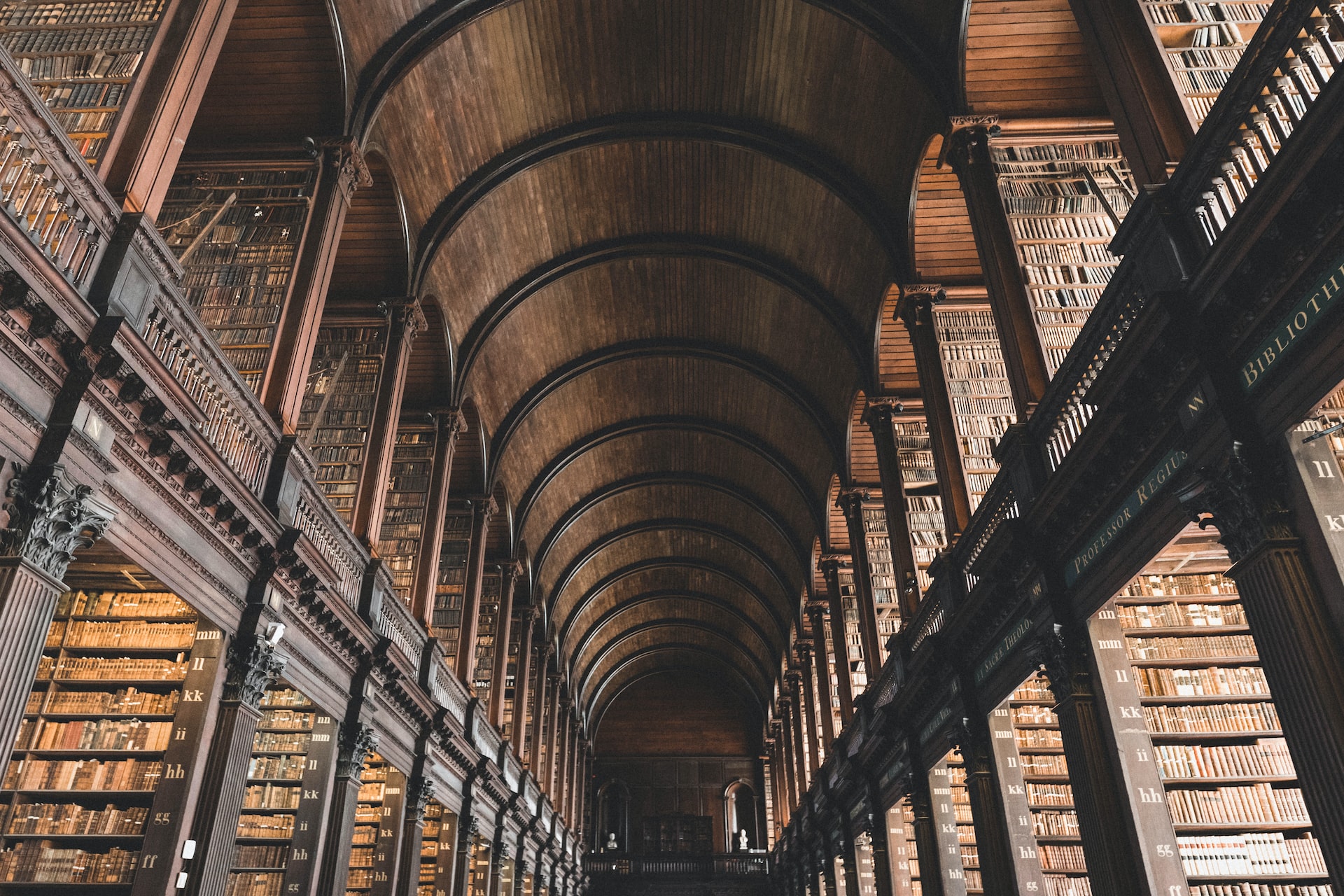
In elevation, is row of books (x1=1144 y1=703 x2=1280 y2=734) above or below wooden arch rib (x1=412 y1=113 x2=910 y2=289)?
below

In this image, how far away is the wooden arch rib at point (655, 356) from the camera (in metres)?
15.9

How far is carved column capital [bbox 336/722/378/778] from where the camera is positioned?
27.1 feet

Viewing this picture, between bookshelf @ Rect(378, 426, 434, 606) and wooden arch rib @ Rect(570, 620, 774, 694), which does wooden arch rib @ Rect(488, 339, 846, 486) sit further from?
wooden arch rib @ Rect(570, 620, 774, 694)

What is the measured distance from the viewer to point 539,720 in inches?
795

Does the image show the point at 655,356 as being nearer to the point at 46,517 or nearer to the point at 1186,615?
the point at 1186,615

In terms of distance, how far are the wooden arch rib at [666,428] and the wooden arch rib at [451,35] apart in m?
10.00

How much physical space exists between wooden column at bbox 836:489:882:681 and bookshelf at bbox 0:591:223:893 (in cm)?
894

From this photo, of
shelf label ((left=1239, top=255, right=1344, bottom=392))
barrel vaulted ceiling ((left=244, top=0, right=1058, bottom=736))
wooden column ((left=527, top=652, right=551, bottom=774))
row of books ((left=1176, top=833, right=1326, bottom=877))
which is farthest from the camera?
wooden column ((left=527, top=652, right=551, bottom=774))

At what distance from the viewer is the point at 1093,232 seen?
25.5ft

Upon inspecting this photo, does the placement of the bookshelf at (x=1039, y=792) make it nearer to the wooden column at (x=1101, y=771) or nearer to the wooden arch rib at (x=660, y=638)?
the wooden column at (x=1101, y=771)

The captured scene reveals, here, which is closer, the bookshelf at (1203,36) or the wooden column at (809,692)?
the bookshelf at (1203,36)

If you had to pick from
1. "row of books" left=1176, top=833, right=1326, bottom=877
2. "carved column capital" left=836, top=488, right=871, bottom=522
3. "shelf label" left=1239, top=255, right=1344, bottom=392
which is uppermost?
"carved column capital" left=836, top=488, right=871, bottom=522

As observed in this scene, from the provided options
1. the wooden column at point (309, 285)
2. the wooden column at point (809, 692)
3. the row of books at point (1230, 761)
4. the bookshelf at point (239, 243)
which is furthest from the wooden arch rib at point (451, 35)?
the wooden column at point (809, 692)

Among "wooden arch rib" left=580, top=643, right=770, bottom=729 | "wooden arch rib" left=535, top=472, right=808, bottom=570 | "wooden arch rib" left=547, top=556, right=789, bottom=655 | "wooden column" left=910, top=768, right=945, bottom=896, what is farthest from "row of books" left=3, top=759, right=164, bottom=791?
"wooden arch rib" left=580, top=643, right=770, bottom=729
